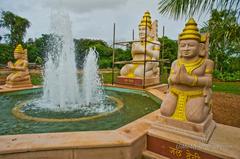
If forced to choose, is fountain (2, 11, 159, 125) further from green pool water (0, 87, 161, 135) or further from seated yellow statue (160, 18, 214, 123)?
seated yellow statue (160, 18, 214, 123)

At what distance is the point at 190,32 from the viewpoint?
10.0 ft

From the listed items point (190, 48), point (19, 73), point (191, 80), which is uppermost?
point (190, 48)

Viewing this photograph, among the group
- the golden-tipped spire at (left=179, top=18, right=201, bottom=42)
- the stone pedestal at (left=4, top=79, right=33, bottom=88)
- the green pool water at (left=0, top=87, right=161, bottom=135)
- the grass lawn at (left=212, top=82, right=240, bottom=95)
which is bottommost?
the grass lawn at (left=212, top=82, right=240, bottom=95)

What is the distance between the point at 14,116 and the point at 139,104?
3.40 metres


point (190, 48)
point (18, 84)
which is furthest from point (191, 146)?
point (18, 84)

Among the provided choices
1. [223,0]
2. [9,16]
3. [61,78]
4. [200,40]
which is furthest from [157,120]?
[9,16]

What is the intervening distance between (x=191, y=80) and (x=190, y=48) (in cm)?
53

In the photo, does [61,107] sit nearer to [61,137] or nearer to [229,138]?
[61,137]

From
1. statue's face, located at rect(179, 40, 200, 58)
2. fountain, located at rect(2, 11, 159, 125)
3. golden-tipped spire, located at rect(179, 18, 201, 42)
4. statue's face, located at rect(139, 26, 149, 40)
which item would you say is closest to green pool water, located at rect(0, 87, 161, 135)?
fountain, located at rect(2, 11, 159, 125)

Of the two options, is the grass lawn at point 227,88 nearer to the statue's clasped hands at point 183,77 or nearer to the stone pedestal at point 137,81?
the stone pedestal at point 137,81

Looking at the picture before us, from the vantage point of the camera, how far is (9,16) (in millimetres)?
31344

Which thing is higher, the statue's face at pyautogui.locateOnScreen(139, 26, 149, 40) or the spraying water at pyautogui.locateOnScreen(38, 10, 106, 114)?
the statue's face at pyautogui.locateOnScreen(139, 26, 149, 40)

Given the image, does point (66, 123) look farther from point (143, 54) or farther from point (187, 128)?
point (143, 54)

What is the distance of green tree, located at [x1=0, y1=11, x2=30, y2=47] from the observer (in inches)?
1224
